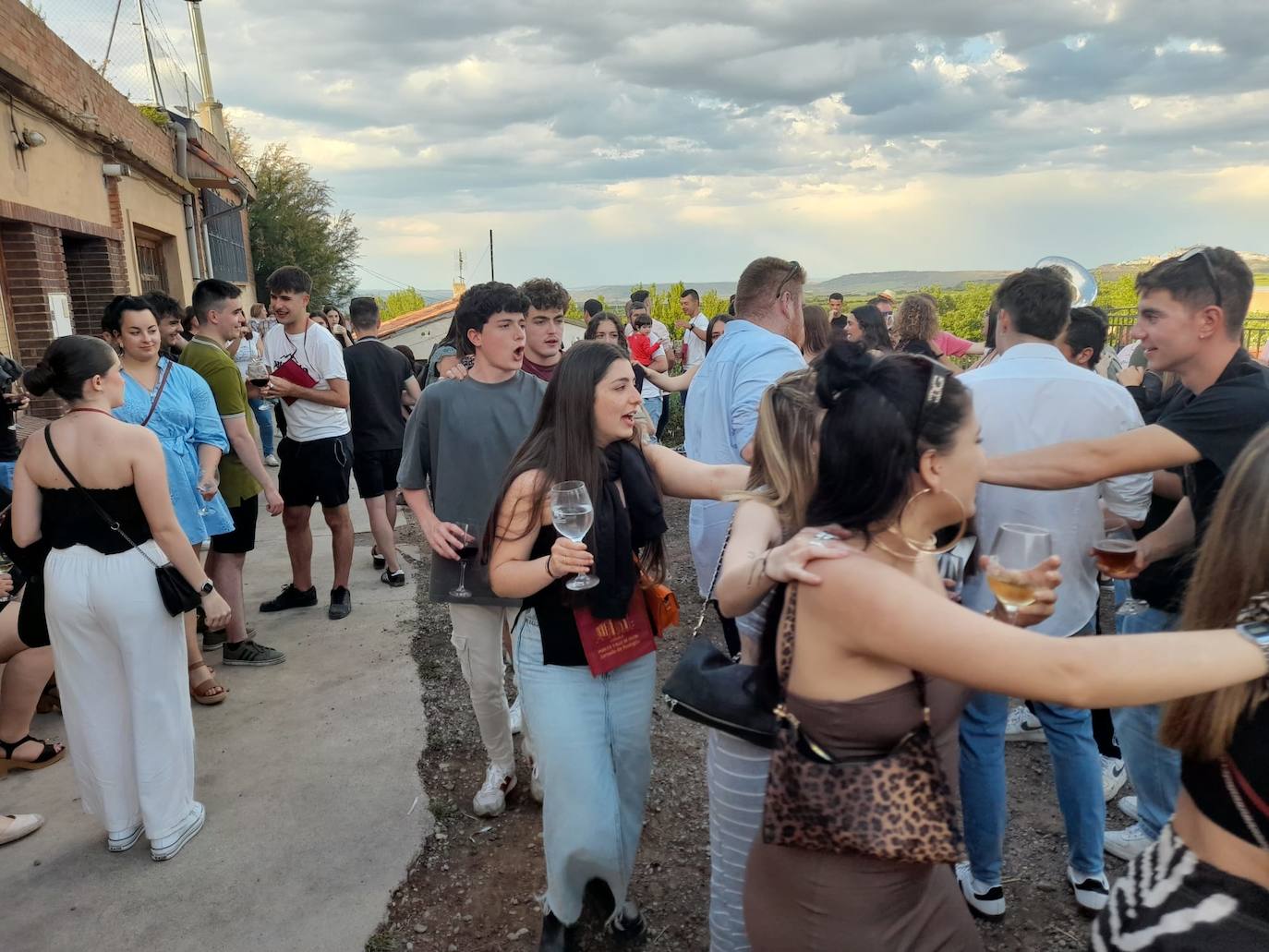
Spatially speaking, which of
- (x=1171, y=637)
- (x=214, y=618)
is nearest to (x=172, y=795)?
(x=214, y=618)

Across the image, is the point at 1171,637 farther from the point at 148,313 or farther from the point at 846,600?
the point at 148,313

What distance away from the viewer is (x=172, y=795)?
3420 mm

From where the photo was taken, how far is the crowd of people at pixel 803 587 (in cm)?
144

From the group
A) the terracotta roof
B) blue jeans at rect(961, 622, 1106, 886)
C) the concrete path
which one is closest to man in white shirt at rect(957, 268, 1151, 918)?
blue jeans at rect(961, 622, 1106, 886)

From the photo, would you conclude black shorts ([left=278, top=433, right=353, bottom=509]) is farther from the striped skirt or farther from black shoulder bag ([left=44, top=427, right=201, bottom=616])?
the striped skirt

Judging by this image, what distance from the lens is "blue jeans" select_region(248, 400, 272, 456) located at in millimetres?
11351

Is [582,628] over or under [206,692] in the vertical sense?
over

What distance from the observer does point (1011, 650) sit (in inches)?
54.2

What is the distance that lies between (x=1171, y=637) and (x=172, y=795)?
360 cm

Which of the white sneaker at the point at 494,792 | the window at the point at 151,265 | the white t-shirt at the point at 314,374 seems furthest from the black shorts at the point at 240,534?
the window at the point at 151,265

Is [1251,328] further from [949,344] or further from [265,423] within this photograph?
[265,423]

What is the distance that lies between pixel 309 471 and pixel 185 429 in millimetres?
1236

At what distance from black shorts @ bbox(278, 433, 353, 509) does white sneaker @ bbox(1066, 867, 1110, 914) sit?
4848mm

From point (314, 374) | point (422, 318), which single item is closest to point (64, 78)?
point (314, 374)
